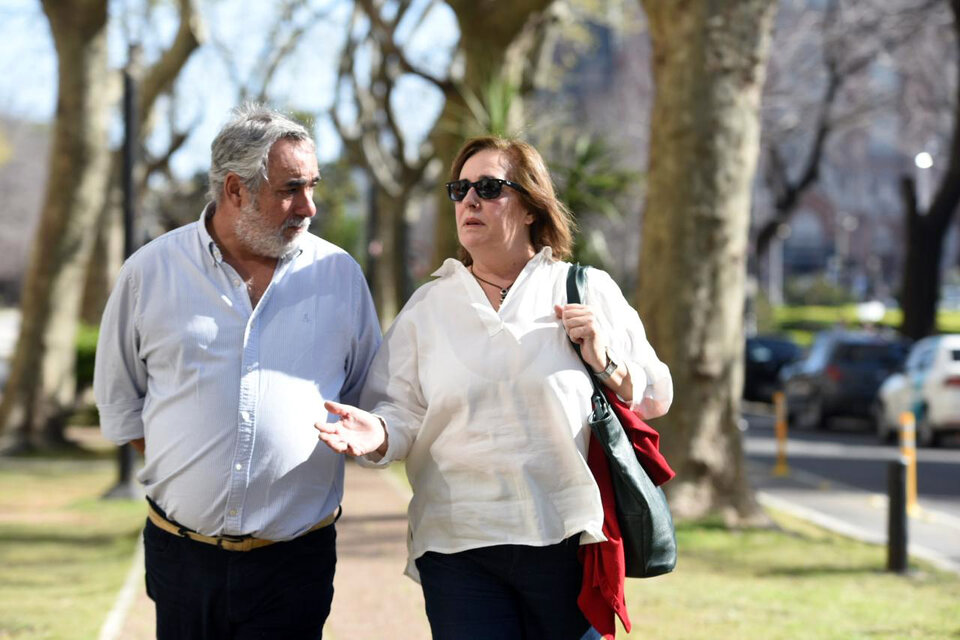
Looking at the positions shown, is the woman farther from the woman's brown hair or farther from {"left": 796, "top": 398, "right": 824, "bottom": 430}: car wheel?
{"left": 796, "top": 398, "right": 824, "bottom": 430}: car wheel

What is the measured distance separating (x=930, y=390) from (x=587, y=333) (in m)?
→ 16.3

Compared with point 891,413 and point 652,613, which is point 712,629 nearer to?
point 652,613

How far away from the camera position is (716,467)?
34.5 ft

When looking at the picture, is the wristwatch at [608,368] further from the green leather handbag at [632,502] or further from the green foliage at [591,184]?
the green foliage at [591,184]

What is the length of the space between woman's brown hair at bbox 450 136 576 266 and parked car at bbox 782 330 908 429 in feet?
64.8

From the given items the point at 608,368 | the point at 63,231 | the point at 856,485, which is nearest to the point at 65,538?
the point at 608,368

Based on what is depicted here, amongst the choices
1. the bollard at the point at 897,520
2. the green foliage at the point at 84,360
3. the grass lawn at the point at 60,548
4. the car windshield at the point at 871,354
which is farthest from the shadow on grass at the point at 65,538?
the car windshield at the point at 871,354

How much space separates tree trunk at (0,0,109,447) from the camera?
18.0 m

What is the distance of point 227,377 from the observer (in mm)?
3867

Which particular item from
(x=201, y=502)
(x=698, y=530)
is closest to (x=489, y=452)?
(x=201, y=502)

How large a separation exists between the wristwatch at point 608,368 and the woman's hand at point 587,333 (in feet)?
0.05

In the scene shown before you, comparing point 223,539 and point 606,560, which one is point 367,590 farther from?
point 606,560

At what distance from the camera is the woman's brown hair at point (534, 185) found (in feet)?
12.8

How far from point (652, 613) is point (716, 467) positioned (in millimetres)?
3152
